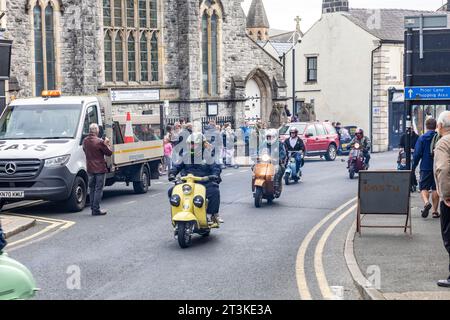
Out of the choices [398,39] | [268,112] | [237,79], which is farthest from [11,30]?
[398,39]

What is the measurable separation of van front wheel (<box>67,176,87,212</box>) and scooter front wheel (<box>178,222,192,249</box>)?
573cm

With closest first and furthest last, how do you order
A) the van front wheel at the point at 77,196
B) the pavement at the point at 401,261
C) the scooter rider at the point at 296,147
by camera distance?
1. the pavement at the point at 401,261
2. the van front wheel at the point at 77,196
3. the scooter rider at the point at 296,147

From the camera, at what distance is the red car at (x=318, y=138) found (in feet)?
120

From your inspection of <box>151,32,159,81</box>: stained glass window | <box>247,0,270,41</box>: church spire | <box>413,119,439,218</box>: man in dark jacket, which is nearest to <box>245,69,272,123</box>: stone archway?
<box>151,32,159,81</box>: stained glass window

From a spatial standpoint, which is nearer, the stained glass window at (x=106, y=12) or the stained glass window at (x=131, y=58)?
the stained glass window at (x=106, y=12)

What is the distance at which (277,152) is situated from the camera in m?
20.3

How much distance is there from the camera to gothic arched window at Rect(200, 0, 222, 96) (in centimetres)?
4491

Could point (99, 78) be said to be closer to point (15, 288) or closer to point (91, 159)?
point (91, 159)

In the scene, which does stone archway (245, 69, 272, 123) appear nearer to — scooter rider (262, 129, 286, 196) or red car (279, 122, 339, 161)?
red car (279, 122, 339, 161)

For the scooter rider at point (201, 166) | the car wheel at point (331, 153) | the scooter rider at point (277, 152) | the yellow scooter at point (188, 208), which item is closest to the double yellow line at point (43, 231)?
the yellow scooter at point (188, 208)

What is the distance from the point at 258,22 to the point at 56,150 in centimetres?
8719

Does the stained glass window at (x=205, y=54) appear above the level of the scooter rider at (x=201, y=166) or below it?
above

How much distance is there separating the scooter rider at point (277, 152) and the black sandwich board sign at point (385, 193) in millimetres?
5441

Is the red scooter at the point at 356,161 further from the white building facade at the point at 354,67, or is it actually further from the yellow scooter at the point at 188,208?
the white building facade at the point at 354,67
